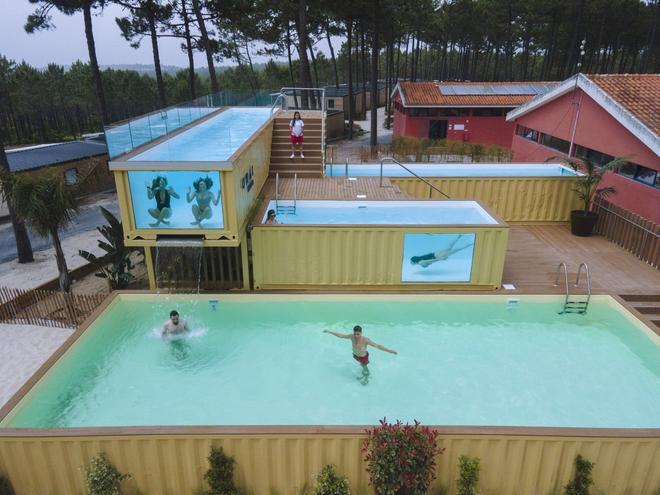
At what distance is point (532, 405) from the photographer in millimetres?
7742

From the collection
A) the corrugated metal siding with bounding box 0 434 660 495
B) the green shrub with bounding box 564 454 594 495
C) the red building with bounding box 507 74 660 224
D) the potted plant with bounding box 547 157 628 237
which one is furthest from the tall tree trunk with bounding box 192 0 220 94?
the green shrub with bounding box 564 454 594 495

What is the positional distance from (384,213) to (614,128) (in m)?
8.88

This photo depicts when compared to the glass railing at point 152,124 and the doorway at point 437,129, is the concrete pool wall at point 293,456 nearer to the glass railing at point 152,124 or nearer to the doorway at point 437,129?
the glass railing at point 152,124

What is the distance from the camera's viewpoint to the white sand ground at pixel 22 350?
9.10 metres

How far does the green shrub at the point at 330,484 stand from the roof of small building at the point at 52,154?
20.6m

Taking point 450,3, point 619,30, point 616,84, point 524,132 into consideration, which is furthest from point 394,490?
point 450,3

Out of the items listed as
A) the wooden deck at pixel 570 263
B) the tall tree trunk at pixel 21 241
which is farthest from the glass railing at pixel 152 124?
the wooden deck at pixel 570 263

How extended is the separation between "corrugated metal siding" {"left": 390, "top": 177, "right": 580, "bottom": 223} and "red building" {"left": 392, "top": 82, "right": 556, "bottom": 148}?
17.4m

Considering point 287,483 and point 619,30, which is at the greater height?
point 619,30

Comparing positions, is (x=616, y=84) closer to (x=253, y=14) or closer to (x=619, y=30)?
(x=253, y=14)

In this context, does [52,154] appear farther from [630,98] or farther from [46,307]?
[630,98]

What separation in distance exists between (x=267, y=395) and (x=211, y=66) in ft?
81.1

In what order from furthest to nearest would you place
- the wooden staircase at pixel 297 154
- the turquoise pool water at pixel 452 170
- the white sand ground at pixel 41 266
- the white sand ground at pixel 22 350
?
1. the turquoise pool water at pixel 452 170
2. the wooden staircase at pixel 297 154
3. the white sand ground at pixel 41 266
4. the white sand ground at pixel 22 350

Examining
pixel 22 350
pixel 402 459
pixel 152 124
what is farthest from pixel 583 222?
pixel 22 350
